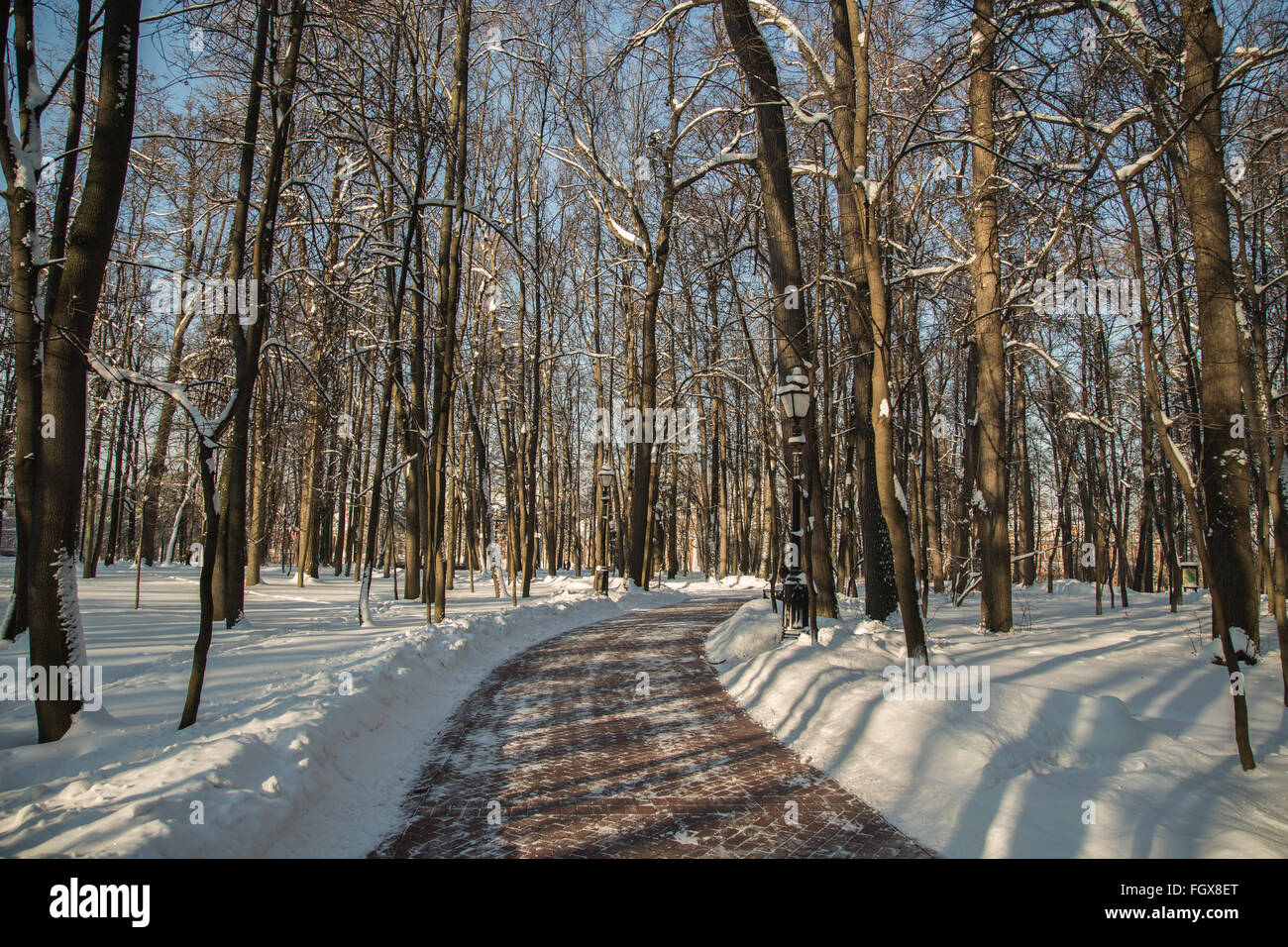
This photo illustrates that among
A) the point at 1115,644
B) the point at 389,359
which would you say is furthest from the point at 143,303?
the point at 1115,644

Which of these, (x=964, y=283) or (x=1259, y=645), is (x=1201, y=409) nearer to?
(x=1259, y=645)

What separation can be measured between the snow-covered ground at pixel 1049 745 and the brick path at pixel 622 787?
0.42 meters

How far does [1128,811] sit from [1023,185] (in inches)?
328

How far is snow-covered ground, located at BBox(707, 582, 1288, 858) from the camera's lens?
4.33 metres

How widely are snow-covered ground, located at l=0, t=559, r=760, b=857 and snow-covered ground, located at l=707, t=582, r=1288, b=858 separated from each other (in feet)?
12.3

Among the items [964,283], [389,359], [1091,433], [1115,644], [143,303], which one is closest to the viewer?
[1115,644]

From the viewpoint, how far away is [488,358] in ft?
77.3

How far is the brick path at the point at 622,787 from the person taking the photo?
4.33m
